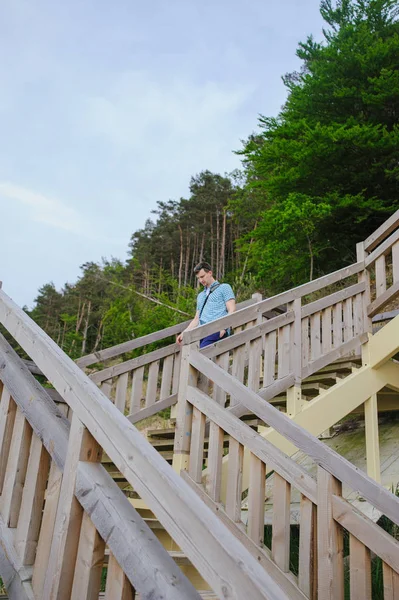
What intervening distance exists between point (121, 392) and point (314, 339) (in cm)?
201

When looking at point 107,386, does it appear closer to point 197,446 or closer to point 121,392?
point 121,392

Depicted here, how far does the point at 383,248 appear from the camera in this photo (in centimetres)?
596

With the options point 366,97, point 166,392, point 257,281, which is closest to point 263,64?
point 366,97

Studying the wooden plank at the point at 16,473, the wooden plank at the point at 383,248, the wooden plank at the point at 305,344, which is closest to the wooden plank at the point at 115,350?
the wooden plank at the point at 305,344

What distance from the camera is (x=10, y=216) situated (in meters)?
17.4

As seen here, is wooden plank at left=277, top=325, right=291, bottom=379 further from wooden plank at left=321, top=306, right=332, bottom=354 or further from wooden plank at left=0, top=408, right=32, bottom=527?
wooden plank at left=0, top=408, right=32, bottom=527

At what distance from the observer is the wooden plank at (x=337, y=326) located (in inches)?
211

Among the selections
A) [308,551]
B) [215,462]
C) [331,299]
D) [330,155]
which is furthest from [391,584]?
[330,155]

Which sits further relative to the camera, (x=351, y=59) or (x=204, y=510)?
(x=351, y=59)

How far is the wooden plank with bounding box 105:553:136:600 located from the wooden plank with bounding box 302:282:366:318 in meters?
3.70

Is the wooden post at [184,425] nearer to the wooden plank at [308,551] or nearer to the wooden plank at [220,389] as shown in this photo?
the wooden plank at [220,389]

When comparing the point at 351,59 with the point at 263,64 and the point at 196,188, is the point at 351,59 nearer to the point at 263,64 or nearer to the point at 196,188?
the point at 263,64

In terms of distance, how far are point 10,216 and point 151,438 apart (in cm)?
1443


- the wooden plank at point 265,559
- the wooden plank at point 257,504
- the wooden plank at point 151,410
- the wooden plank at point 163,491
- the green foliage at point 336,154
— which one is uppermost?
the green foliage at point 336,154
